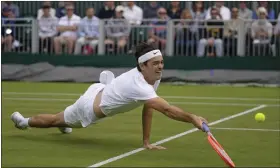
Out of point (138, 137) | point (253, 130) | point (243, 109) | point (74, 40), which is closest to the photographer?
point (138, 137)

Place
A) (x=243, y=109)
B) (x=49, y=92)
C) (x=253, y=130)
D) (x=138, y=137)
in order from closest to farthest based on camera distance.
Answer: (x=138, y=137), (x=253, y=130), (x=243, y=109), (x=49, y=92)

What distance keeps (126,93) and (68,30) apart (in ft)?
53.0

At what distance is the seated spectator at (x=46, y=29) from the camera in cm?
2755

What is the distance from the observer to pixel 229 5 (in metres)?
28.6

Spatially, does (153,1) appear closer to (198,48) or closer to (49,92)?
(198,48)

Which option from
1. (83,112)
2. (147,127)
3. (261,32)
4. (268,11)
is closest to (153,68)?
(147,127)

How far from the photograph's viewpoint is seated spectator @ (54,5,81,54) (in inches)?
1068

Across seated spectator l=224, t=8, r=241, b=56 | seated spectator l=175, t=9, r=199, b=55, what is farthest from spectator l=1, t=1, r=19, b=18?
seated spectator l=224, t=8, r=241, b=56

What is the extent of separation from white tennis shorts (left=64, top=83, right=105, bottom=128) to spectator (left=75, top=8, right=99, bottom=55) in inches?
589

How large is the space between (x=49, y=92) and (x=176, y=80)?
17.1 ft

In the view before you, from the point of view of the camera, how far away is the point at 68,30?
27.2m

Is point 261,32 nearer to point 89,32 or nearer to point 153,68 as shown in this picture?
point 89,32

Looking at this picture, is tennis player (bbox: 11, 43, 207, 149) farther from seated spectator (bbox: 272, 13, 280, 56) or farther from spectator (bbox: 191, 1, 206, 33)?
spectator (bbox: 191, 1, 206, 33)

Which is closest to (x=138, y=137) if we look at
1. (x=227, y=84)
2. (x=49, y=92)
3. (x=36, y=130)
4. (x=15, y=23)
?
(x=36, y=130)
